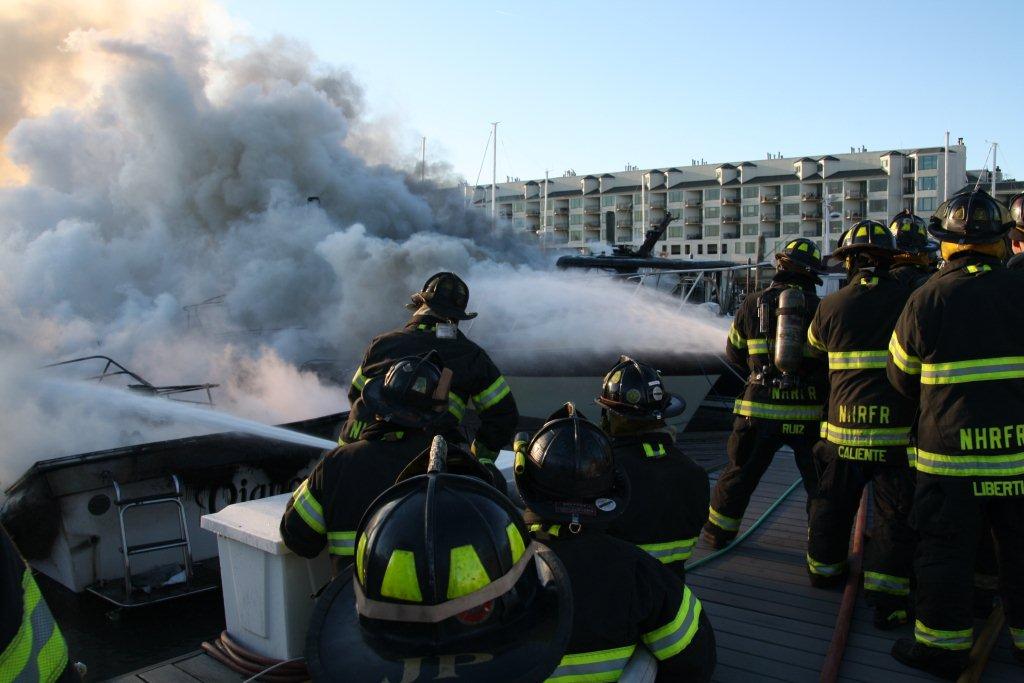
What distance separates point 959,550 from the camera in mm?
2910

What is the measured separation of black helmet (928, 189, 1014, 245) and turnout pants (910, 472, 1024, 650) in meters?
0.93

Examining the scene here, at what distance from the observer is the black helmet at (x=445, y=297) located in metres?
4.30

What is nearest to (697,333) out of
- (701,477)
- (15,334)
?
(701,477)

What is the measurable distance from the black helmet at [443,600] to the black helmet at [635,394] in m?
1.63

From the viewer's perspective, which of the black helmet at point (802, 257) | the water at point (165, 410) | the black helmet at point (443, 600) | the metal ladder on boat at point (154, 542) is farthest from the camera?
the water at point (165, 410)

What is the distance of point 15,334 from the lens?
8.70m

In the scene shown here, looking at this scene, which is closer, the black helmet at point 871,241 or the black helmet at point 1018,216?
the black helmet at point 871,241

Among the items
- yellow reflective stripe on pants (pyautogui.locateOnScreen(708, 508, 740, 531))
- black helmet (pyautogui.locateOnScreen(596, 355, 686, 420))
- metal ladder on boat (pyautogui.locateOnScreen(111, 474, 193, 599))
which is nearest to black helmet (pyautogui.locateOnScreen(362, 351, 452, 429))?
black helmet (pyautogui.locateOnScreen(596, 355, 686, 420))

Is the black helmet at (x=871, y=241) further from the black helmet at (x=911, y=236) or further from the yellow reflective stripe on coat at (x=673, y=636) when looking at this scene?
the yellow reflective stripe on coat at (x=673, y=636)

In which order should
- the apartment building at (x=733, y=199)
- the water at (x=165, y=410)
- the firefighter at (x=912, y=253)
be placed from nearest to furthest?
the firefighter at (x=912, y=253) → the water at (x=165, y=410) → the apartment building at (x=733, y=199)

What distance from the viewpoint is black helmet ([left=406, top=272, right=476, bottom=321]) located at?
430cm

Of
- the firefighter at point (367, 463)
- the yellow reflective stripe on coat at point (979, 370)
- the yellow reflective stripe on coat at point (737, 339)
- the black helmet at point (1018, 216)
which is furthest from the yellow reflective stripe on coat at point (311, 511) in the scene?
the black helmet at point (1018, 216)

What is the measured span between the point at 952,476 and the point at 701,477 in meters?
0.97

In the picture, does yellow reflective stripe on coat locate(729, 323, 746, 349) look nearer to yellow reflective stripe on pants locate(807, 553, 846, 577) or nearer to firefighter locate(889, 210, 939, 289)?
firefighter locate(889, 210, 939, 289)
